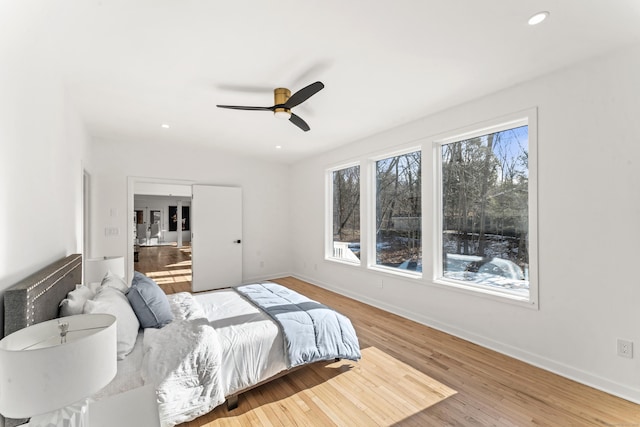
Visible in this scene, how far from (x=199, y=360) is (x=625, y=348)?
10.2ft

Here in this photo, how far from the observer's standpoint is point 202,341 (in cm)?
192

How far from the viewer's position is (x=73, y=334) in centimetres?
115

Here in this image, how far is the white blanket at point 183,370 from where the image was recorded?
1.73 meters

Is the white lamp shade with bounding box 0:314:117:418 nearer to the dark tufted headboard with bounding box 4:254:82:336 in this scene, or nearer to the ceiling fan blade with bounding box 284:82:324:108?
the dark tufted headboard with bounding box 4:254:82:336

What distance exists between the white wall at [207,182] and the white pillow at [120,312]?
2.88m

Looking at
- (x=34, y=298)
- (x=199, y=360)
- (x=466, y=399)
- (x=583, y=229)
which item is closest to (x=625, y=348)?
(x=583, y=229)

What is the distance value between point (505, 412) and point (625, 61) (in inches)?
108

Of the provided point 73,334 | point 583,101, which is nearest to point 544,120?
point 583,101

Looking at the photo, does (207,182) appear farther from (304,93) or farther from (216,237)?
(304,93)

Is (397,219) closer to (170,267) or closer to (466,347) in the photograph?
(466,347)

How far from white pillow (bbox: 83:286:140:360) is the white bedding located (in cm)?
7

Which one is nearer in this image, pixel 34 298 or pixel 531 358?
pixel 34 298

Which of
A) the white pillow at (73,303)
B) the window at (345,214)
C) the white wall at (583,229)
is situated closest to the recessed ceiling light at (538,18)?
the white wall at (583,229)

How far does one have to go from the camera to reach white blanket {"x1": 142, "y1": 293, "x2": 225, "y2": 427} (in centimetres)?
173
